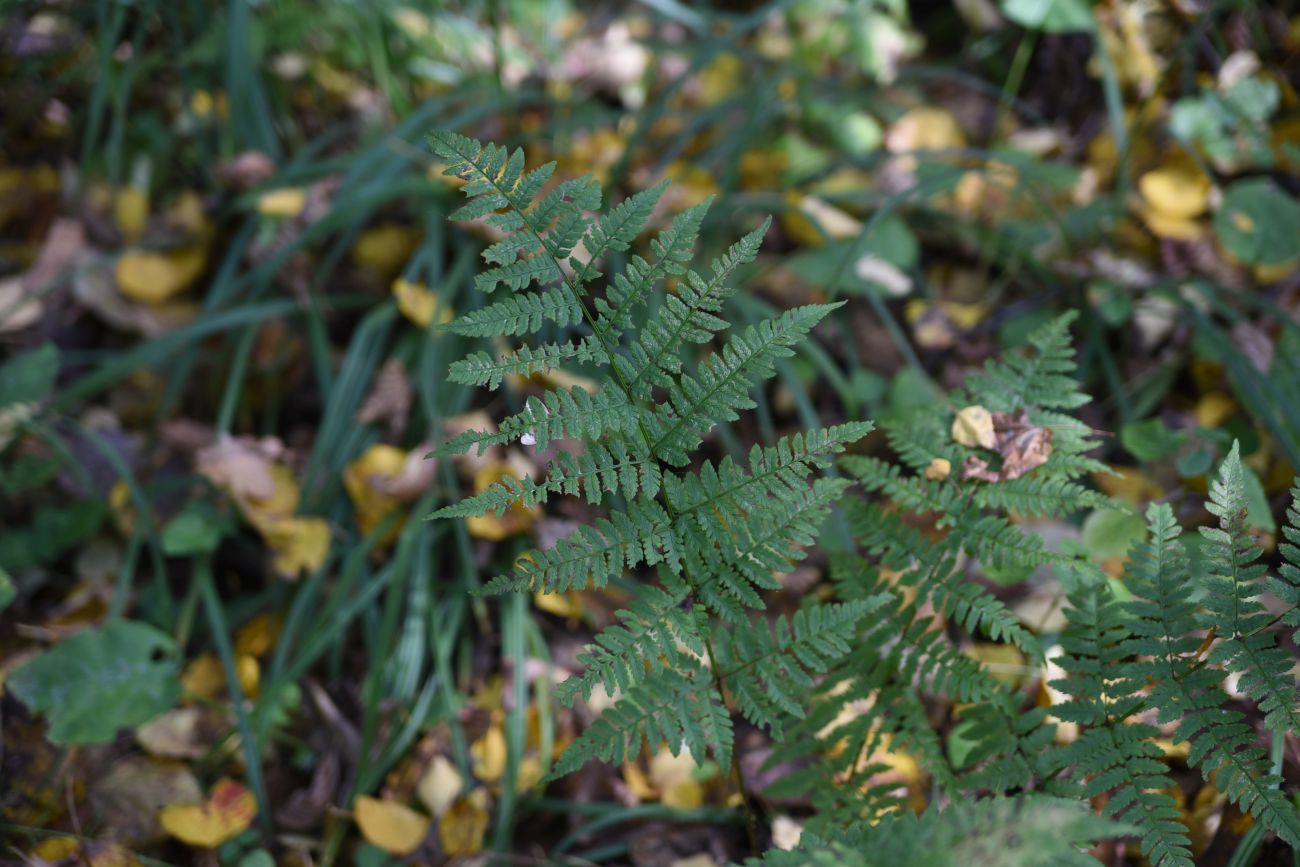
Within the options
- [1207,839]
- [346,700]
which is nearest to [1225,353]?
[1207,839]

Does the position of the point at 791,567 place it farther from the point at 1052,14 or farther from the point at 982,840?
the point at 1052,14

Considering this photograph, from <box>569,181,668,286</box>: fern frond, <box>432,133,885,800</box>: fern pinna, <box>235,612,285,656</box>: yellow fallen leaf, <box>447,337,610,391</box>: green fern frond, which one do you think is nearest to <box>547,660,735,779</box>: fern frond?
<box>432,133,885,800</box>: fern pinna

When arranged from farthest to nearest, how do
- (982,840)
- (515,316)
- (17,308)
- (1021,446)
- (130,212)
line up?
(130,212) < (17,308) < (1021,446) < (515,316) < (982,840)

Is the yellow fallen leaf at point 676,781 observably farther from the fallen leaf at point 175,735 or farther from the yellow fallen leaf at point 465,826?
the fallen leaf at point 175,735

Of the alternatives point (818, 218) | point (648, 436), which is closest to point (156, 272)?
point (818, 218)

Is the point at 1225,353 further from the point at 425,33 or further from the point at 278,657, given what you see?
the point at 425,33

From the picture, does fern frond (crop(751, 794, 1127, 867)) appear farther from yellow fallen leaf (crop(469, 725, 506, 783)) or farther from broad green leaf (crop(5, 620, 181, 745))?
broad green leaf (crop(5, 620, 181, 745))

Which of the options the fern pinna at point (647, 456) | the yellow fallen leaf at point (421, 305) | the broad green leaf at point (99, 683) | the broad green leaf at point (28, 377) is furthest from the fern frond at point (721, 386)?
the broad green leaf at point (28, 377)
